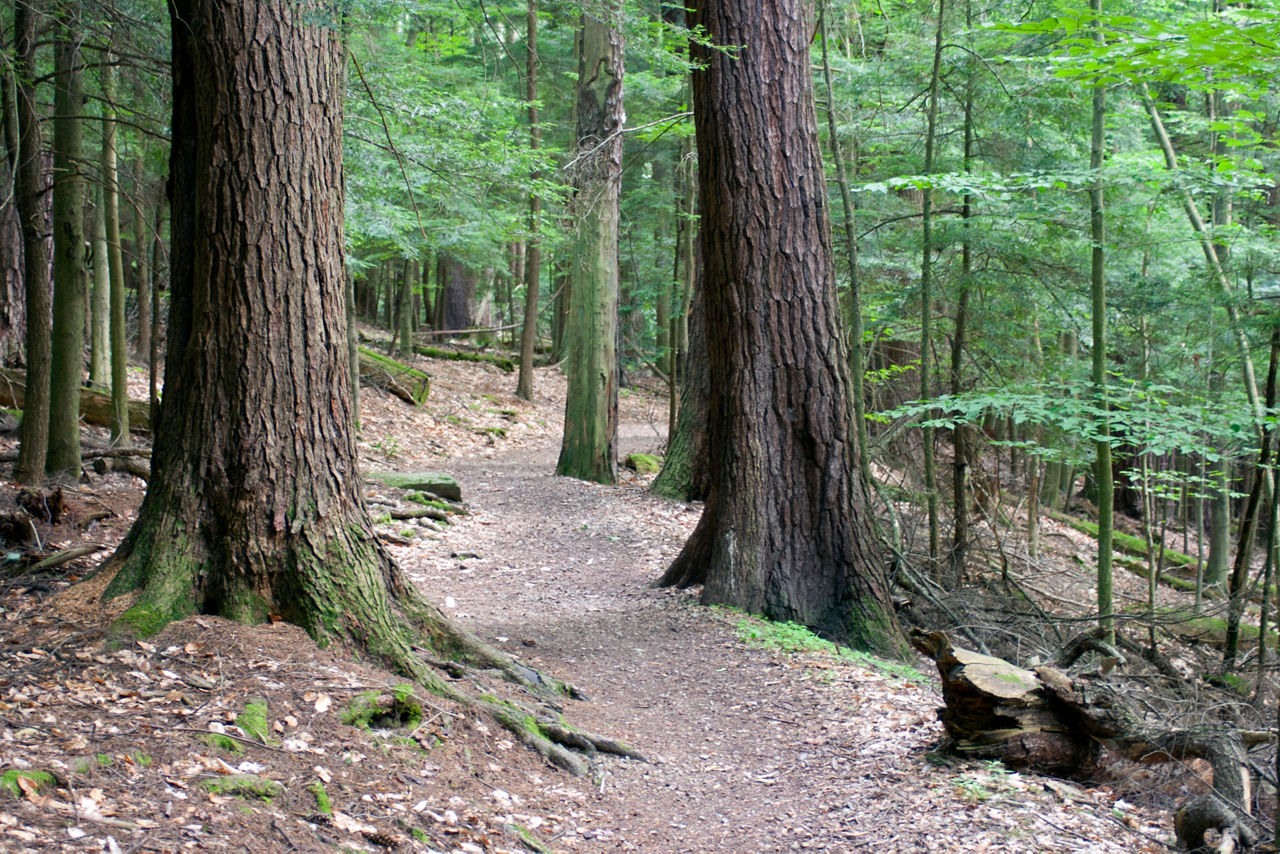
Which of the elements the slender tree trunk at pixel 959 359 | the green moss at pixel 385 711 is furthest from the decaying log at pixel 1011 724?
the slender tree trunk at pixel 959 359

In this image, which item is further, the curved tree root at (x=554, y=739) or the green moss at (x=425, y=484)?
the green moss at (x=425, y=484)

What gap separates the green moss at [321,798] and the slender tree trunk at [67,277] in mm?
5221

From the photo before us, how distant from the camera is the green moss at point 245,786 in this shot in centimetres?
287

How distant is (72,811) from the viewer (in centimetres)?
254

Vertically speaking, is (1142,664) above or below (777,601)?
below

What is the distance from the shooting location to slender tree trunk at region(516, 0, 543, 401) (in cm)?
1405

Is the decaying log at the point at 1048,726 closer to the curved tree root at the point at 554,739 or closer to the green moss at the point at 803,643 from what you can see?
the green moss at the point at 803,643

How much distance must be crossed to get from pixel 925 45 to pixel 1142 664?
20.3ft

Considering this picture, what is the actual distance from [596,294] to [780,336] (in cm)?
573

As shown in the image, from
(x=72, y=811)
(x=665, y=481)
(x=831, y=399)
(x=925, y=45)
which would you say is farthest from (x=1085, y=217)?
(x=72, y=811)

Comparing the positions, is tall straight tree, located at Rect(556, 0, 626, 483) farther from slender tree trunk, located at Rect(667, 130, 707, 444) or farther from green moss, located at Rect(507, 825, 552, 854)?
green moss, located at Rect(507, 825, 552, 854)

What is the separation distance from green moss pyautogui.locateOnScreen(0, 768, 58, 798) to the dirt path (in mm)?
1822

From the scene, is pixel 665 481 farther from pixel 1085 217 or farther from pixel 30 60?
pixel 30 60

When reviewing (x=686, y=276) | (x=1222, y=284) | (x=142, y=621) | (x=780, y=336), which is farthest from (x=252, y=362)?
(x=686, y=276)
